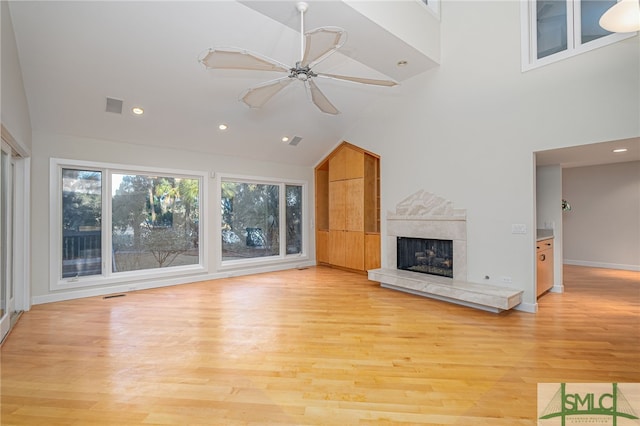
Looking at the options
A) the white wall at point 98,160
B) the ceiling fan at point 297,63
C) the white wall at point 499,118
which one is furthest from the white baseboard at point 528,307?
the white wall at point 98,160

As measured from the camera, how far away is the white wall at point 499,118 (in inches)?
132

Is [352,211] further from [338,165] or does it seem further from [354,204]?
[338,165]

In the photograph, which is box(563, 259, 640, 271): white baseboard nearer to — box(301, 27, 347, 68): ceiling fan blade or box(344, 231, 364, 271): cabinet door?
box(344, 231, 364, 271): cabinet door

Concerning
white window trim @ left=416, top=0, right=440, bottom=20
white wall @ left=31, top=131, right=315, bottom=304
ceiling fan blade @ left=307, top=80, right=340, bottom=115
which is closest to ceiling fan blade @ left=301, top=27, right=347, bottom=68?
ceiling fan blade @ left=307, top=80, right=340, bottom=115

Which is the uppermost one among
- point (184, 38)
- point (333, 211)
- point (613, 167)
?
point (184, 38)

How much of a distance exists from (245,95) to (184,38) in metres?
1.22

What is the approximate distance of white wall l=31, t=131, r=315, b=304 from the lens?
168 inches

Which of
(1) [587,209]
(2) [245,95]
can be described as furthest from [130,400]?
(1) [587,209]

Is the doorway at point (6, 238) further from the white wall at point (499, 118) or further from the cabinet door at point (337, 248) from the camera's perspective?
the white wall at point (499, 118)

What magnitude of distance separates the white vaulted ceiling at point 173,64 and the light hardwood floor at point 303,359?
277 cm

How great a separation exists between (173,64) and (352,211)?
4206 millimetres

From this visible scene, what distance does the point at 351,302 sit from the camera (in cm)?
436

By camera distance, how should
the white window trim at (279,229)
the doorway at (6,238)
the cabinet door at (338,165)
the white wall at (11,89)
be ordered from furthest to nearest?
the cabinet door at (338,165) → the white window trim at (279,229) → the doorway at (6,238) → the white wall at (11,89)

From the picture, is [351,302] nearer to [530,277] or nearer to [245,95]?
[530,277]
